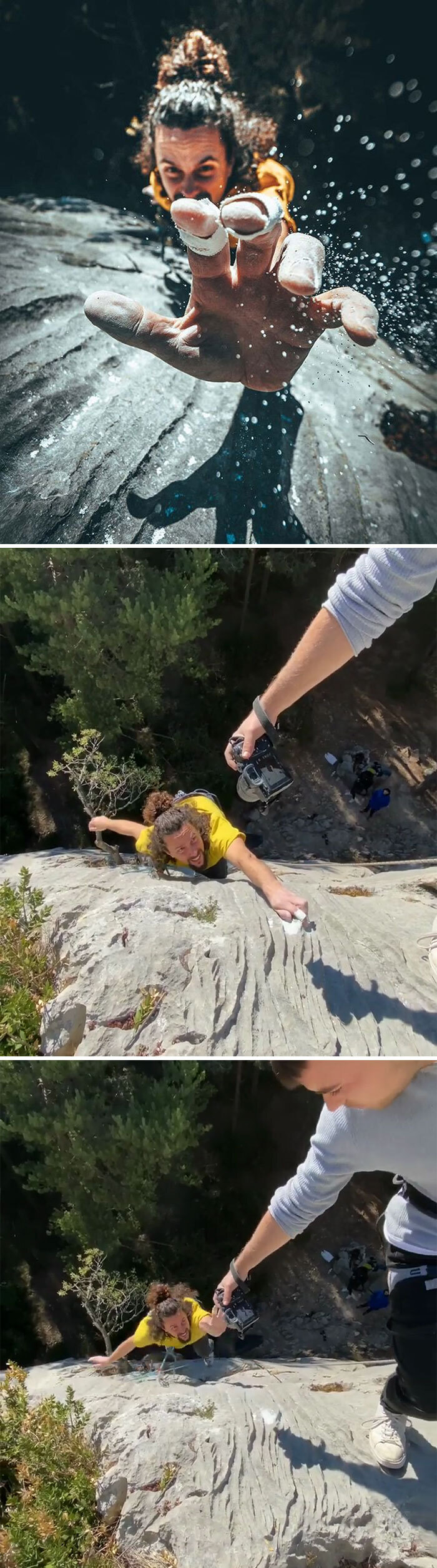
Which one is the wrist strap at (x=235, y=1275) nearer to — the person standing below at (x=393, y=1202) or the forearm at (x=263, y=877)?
the person standing below at (x=393, y=1202)

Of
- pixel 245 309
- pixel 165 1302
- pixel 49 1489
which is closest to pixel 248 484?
pixel 245 309

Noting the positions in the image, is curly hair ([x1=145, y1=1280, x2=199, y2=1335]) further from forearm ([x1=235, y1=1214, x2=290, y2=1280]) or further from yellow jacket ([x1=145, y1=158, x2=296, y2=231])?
yellow jacket ([x1=145, y1=158, x2=296, y2=231])

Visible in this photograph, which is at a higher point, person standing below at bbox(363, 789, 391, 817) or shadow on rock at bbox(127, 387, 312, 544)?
shadow on rock at bbox(127, 387, 312, 544)

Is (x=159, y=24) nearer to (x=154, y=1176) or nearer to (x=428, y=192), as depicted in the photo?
(x=428, y=192)

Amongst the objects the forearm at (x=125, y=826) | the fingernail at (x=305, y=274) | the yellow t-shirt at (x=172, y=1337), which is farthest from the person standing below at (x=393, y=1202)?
the fingernail at (x=305, y=274)

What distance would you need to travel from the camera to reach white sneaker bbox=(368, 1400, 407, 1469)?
2475 mm

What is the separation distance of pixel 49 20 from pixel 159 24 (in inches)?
8.5

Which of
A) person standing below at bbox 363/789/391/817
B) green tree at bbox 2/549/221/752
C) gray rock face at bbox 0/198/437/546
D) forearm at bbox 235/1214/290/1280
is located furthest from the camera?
forearm at bbox 235/1214/290/1280

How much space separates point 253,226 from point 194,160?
163 millimetres

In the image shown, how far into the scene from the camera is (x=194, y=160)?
5.25ft

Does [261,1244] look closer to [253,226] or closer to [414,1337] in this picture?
[414,1337]

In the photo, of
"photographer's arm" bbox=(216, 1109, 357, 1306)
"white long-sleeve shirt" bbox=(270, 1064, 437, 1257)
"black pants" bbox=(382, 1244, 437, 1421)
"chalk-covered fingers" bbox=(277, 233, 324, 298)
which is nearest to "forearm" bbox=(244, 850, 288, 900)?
"white long-sleeve shirt" bbox=(270, 1064, 437, 1257)

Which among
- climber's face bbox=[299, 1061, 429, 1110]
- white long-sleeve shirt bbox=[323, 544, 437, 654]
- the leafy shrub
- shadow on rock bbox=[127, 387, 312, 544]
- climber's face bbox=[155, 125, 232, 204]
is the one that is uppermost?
climber's face bbox=[155, 125, 232, 204]

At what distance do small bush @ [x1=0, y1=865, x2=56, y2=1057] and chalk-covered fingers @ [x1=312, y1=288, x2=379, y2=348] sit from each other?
1.38 meters
